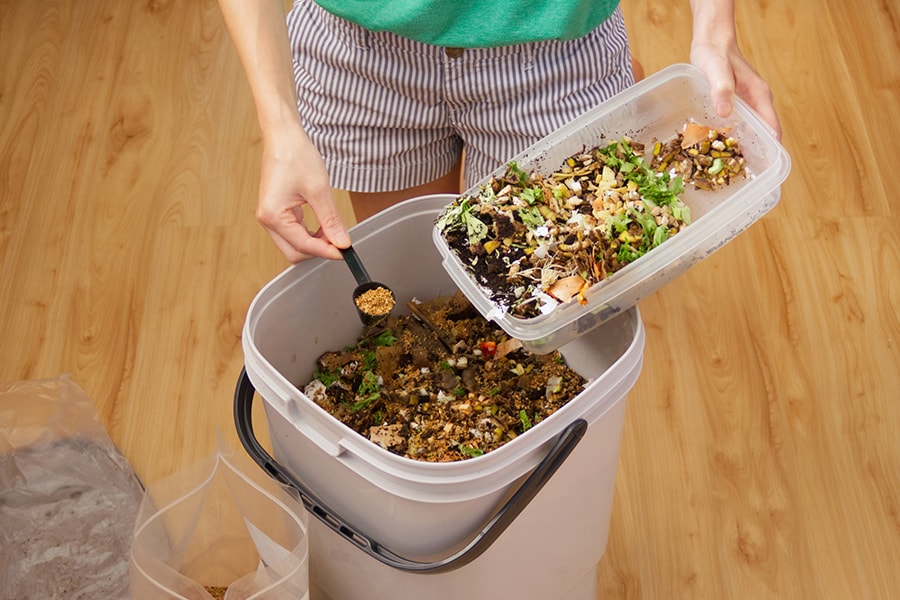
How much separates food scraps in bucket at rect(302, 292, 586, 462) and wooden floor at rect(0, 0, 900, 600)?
1.66 ft

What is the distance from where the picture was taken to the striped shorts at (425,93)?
1034 millimetres

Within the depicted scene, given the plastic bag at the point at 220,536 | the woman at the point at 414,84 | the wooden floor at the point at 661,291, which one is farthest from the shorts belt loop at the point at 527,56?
the wooden floor at the point at 661,291

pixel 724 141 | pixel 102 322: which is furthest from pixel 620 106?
pixel 102 322

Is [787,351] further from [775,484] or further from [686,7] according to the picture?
[686,7]

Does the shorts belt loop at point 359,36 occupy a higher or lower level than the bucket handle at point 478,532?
higher

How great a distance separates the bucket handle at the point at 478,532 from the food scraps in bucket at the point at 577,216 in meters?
0.12

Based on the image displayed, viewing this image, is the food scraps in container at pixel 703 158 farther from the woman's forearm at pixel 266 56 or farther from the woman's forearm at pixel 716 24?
the woman's forearm at pixel 266 56

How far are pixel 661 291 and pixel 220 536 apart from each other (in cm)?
87

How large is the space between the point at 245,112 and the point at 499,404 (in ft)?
3.97

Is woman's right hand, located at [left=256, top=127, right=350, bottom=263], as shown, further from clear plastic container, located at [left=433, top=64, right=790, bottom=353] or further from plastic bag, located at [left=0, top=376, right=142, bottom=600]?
plastic bag, located at [left=0, top=376, right=142, bottom=600]

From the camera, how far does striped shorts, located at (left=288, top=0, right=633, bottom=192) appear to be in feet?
3.39

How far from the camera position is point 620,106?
3.21 ft

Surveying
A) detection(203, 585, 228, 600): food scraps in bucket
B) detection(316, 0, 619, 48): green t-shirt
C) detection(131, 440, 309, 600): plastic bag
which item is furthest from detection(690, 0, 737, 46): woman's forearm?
detection(203, 585, 228, 600): food scraps in bucket

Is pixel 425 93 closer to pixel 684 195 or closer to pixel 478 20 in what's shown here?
pixel 478 20
